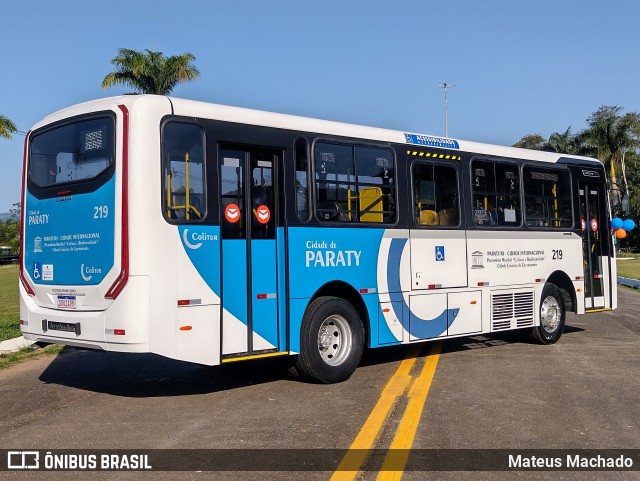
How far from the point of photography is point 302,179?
30.9 feet

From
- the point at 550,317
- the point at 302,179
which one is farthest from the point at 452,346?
the point at 302,179

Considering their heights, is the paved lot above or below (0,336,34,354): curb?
below

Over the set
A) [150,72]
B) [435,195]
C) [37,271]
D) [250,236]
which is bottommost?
[37,271]

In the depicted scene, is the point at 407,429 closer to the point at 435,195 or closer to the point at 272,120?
the point at 272,120

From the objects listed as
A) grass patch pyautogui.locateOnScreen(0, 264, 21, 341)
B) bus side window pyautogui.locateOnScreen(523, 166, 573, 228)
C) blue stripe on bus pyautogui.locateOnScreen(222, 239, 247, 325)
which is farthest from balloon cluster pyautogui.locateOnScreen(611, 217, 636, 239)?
grass patch pyautogui.locateOnScreen(0, 264, 21, 341)

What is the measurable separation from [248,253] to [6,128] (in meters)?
31.2

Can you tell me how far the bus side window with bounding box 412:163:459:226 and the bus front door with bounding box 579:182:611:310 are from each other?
152 inches

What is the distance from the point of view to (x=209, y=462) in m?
5.91

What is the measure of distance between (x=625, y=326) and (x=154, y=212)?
1162 cm

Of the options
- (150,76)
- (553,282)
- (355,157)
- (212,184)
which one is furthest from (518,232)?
(150,76)

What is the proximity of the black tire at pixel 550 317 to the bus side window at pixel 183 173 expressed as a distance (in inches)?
284

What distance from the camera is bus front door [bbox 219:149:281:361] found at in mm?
8508

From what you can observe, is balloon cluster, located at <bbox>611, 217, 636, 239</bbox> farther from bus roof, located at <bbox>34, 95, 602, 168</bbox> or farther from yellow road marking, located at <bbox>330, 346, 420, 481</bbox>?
yellow road marking, located at <bbox>330, 346, 420, 481</bbox>

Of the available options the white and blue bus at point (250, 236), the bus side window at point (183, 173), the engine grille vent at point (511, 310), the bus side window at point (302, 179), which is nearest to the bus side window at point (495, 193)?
the white and blue bus at point (250, 236)
